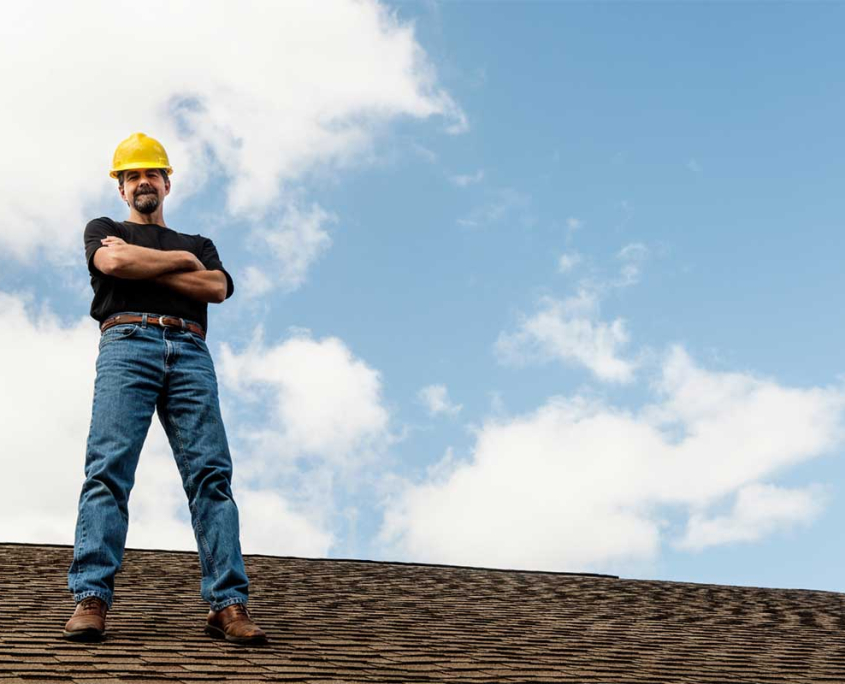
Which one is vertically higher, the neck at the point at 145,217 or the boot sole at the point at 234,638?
the neck at the point at 145,217

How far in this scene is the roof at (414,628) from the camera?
137 inches

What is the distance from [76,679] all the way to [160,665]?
1.19ft

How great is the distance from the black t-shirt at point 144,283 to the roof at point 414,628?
119 cm

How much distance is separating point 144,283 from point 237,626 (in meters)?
1.29

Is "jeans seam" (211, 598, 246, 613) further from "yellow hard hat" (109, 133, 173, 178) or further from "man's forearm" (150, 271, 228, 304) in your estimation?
"yellow hard hat" (109, 133, 173, 178)

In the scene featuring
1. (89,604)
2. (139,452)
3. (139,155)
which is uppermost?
(139,155)

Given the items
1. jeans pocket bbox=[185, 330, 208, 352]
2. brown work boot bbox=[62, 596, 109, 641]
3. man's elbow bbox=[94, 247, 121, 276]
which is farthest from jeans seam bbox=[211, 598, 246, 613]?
man's elbow bbox=[94, 247, 121, 276]

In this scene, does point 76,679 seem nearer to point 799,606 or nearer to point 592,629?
point 592,629

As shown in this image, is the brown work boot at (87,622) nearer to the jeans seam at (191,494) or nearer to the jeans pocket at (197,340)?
the jeans seam at (191,494)

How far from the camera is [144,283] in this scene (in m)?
3.91

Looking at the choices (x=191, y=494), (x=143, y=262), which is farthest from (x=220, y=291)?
(x=191, y=494)

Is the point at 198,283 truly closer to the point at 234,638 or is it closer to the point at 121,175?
the point at 121,175

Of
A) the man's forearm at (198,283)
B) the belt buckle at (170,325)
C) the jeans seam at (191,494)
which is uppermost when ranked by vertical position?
the man's forearm at (198,283)

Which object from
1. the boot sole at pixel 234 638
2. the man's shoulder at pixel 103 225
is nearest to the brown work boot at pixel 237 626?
the boot sole at pixel 234 638
